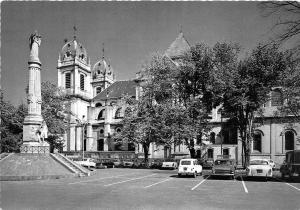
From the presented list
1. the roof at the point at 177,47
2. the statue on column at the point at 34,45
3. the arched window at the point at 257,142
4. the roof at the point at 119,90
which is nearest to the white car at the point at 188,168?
the statue on column at the point at 34,45

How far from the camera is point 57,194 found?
559 inches

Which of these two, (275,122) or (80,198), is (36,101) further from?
(275,122)

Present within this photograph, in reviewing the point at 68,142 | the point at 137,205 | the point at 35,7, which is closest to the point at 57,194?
the point at 137,205

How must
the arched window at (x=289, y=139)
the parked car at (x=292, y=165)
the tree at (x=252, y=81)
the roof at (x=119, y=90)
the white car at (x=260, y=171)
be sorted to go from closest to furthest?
the white car at (x=260, y=171), the parked car at (x=292, y=165), the tree at (x=252, y=81), the arched window at (x=289, y=139), the roof at (x=119, y=90)

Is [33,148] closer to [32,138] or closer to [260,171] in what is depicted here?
[32,138]

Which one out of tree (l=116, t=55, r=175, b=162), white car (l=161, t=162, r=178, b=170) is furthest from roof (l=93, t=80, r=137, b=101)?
white car (l=161, t=162, r=178, b=170)

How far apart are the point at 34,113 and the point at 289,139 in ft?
122

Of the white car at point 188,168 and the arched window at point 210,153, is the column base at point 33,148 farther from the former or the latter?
the arched window at point 210,153

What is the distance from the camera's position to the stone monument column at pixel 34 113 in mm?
25953

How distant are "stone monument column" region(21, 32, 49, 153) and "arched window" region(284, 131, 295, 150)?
35.7 metres

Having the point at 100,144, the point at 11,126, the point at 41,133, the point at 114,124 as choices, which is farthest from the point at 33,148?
the point at 100,144

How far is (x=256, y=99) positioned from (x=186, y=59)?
10.5 m

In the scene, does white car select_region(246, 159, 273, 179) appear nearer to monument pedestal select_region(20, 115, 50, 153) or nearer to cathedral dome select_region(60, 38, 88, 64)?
monument pedestal select_region(20, 115, 50, 153)

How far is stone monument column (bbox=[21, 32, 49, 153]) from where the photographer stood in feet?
85.1
